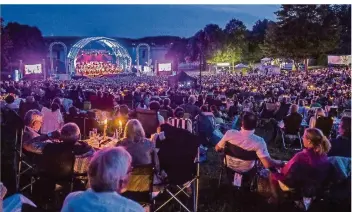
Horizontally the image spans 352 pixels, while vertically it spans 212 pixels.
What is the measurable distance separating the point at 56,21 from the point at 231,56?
35.7 metres

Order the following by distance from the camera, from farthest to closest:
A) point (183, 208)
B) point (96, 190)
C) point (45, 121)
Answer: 1. point (45, 121)
2. point (183, 208)
3. point (96, 190)

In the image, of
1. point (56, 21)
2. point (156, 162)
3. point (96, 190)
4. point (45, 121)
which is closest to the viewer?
point (96, 190)

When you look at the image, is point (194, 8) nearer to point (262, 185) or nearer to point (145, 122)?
point (262, 185)

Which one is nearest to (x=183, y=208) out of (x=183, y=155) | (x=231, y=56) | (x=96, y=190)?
(x=183, y=155)

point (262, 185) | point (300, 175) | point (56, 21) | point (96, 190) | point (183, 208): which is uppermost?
point (56, 21)

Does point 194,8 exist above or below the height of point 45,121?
above

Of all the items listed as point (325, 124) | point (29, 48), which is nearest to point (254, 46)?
point (29, 48)

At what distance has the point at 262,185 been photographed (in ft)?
14.3

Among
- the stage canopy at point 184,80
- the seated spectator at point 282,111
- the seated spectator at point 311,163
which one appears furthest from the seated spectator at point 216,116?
the stage canopy at point 184,80

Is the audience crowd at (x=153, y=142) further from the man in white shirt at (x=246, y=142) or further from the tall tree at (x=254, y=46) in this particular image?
the tall tree at (x=254, y=46)

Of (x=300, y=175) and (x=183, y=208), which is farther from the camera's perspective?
(x=183, y=208)

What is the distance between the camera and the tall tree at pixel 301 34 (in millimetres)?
27500

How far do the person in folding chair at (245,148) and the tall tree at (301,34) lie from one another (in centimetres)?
2329

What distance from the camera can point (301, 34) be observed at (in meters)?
30.0
